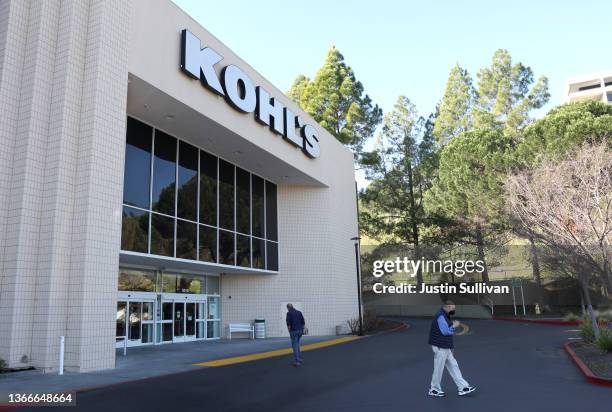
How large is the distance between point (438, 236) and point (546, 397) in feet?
98.8

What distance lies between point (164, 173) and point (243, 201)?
515 cm

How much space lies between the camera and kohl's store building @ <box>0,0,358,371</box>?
1145cm

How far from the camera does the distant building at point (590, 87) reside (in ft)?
228

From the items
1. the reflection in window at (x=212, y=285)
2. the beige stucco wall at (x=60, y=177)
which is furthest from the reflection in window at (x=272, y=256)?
the beige stucco wall at (x=60, y=177)

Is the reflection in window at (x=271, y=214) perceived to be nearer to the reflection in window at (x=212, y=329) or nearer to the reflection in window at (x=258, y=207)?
the reflection in window at (x=258, y=207)

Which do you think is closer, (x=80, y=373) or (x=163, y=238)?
(x=80, y=373)

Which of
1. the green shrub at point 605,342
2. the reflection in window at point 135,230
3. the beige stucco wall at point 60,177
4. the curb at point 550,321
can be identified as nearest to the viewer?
the beige stucco wall at point 60,177

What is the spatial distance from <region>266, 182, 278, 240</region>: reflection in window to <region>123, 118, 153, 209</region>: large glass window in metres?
7.85

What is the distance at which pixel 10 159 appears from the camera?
1189cm

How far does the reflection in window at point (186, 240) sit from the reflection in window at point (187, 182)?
0.28 meters

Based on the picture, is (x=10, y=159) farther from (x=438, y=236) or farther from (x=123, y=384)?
(x=438, y=236)

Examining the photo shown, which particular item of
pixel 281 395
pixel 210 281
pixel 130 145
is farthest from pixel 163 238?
pixel 281 395

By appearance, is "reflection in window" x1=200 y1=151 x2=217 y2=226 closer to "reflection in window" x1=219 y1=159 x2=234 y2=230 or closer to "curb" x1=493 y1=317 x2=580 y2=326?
"reflection in window" x1=219 y1=159 x2=234 y2=230

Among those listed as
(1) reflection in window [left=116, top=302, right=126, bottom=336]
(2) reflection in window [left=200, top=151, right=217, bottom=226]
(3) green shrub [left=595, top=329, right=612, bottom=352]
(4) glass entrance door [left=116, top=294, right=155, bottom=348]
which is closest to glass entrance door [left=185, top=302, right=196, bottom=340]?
(4) glass entrance door [left=116, top=294, right=155, bottom=348]
